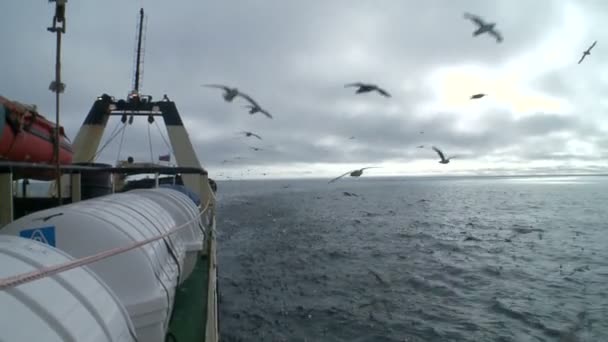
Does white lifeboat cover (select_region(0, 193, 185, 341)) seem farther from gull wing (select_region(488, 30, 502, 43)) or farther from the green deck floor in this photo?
gull wing (select_region(488, 30, 502, 43))

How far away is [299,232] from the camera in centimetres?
2950

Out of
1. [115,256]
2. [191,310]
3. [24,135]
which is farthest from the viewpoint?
[191,310]

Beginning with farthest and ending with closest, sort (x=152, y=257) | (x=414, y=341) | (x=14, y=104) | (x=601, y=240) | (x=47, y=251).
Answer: (x=601, y=240), (x=414, y=341), (x=14, y=104), (x=152, y=257), (x=47, y=251)

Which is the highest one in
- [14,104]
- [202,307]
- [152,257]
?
[14,104]

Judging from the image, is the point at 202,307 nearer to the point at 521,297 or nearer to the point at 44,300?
the point at 44,300

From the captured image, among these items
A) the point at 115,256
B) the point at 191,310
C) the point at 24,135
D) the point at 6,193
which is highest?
the point at 24,135

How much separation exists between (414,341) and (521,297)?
21.2ft

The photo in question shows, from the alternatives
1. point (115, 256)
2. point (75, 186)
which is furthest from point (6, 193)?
point (75, 186)

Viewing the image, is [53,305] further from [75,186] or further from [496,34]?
[496,34]

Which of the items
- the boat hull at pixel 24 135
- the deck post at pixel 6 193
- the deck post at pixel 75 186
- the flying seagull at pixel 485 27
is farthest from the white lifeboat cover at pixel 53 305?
the flying seagull at pixel 485 27

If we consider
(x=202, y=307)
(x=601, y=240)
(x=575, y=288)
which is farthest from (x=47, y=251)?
(x=601, y=240)

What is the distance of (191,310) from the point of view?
299 inches

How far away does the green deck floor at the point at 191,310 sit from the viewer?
256 inches

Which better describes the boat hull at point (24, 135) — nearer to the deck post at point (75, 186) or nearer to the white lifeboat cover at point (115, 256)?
the deck post at point (75, 186)
